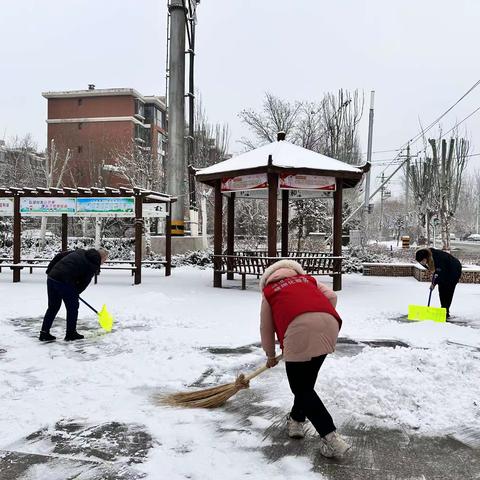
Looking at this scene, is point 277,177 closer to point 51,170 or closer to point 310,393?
point 310,393

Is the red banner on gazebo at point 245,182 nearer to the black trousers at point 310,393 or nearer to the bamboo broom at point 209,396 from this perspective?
the bamboo broom at point 209,396

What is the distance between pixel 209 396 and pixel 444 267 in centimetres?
530

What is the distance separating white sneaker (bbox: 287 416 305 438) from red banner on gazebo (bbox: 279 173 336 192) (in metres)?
8.17

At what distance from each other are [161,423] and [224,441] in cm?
59

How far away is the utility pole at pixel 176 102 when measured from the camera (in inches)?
931

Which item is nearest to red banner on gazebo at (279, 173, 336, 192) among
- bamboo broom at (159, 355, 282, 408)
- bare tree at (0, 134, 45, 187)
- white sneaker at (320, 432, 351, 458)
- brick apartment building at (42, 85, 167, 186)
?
bamboo broom at (159, 355, 282, 408)

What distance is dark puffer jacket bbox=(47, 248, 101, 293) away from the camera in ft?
20.8

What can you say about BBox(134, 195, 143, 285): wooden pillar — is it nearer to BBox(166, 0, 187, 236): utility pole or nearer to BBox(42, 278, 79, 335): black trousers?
BBox(42, 278, 79, 335): black trousers

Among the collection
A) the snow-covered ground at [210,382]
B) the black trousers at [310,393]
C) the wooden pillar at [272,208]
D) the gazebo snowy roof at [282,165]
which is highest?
the gazebo snowy roof at [282,165]

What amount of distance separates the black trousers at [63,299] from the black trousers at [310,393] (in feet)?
12.9

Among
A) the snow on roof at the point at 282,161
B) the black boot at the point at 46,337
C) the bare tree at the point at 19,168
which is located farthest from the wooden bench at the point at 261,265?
the bare tree at the point at 19,168

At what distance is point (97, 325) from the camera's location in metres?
7.57

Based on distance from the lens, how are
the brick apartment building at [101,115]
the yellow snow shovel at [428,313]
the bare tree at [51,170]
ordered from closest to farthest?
the yellow snow shovel at [428,313]
the bare tree at [51,170]
the brick apartment building at [101,115]

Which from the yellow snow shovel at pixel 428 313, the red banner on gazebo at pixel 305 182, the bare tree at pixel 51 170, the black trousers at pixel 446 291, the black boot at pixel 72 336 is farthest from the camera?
the bare tree at pixel 51 170
